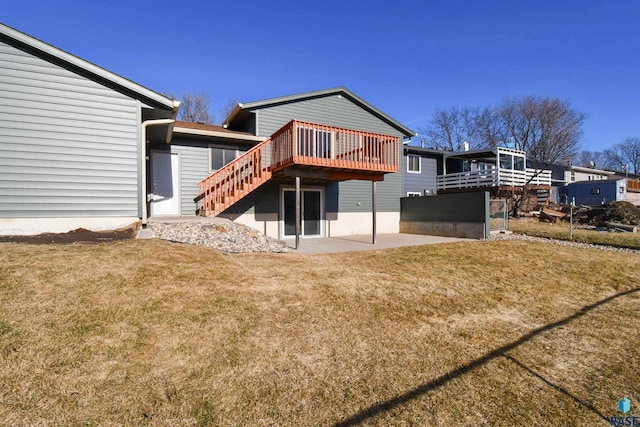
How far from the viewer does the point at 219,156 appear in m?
10.9

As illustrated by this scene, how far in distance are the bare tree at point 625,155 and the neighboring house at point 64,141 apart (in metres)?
76.6

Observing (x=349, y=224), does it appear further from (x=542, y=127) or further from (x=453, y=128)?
(x=542, y=127)

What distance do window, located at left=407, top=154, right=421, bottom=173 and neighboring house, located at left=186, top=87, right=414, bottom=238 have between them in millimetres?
2098

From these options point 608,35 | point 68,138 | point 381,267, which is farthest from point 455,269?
point 608,35

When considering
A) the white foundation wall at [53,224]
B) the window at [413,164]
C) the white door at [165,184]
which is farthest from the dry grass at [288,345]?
the window at [413,164]

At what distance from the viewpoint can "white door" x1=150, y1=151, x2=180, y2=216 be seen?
9.98m

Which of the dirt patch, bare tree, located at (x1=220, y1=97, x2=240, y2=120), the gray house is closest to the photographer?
the dirt patch

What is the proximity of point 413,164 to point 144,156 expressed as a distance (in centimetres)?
1380

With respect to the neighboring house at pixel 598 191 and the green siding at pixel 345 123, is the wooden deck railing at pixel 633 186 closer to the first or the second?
the neighboring house at pixel 598 191

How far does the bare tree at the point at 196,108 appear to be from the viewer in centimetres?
2689

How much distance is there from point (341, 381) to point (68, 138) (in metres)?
7.97

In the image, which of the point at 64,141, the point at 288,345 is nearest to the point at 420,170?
the point at 64,141

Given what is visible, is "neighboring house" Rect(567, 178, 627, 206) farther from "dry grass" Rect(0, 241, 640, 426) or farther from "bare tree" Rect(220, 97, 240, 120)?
"bare tree" Rect(220, 97, 240, 120)

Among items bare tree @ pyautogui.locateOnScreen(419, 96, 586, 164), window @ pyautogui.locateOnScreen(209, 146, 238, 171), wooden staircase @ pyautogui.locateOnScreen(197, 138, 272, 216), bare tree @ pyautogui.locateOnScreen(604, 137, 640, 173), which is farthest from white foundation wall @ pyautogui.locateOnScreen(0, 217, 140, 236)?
bare tree @ pyautogui.locateOnScreen(604, 137, 640, 173)
